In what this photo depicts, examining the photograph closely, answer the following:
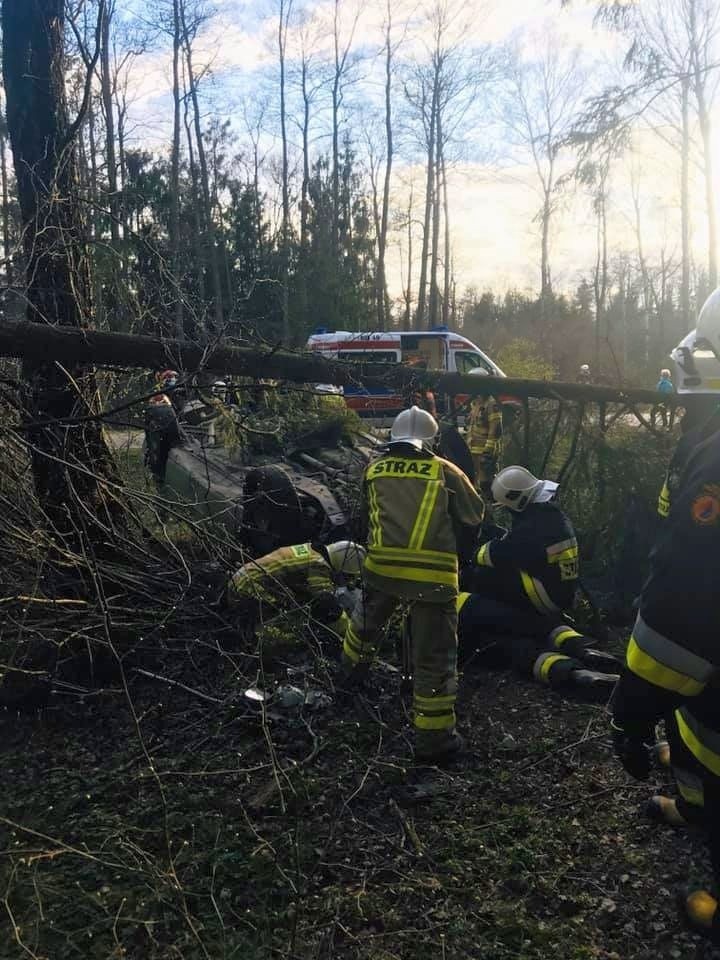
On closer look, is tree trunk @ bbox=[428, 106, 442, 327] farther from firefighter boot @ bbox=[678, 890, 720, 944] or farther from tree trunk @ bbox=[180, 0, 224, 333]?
firefighter boot @ bbox=[678, 890, 720, 944]

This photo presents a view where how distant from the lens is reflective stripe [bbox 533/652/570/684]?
3820mm

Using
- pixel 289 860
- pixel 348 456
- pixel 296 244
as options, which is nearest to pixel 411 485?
pixel 289 860

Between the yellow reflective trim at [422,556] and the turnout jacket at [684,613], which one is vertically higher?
the turnout jacket at [684,613]

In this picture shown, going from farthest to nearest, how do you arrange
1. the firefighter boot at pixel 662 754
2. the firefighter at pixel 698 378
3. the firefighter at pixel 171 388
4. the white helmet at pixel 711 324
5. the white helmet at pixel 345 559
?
the white helmet at pixel 345 559 < the firefighter at pixel 171 388 < the firefighter boot at pixel 662 754 < the firefighter at pixel 698 378 < the white helmet at pixel 711 324

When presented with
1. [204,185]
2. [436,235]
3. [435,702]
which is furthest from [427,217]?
[435,702]

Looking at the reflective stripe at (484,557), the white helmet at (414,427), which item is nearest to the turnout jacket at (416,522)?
the white helmet at (414,427)

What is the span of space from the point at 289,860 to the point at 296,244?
88.4 ft

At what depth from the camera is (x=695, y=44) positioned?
56.4ft

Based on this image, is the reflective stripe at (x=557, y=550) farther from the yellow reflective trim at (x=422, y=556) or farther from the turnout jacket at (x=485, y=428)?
the turnout jacket at (x=485, y=428)

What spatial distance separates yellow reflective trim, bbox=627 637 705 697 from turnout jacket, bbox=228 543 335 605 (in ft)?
8.24

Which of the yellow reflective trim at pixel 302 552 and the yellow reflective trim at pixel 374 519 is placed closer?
the yellow reflective trim at pixel 374 519

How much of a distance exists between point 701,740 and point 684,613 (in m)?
0.46

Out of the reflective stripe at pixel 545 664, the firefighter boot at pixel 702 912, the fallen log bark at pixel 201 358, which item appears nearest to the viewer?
the firefighter boot at pixel 702 912

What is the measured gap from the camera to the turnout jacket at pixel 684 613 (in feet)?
5.51
